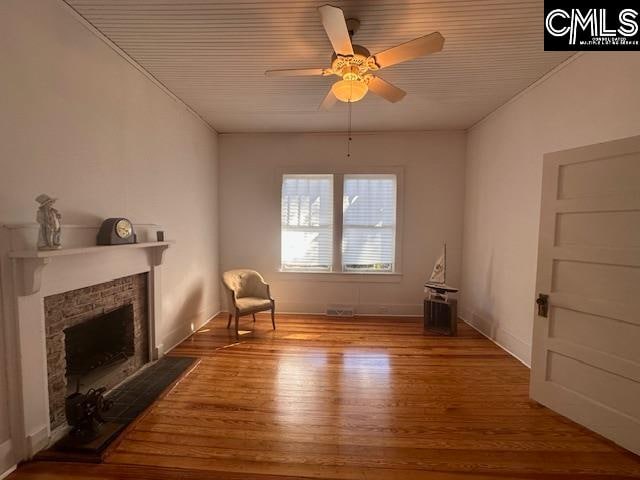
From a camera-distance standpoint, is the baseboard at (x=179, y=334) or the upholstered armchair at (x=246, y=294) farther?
the upholstered armchair at (x=246, y=294)

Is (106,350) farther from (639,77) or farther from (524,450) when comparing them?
(639,77)

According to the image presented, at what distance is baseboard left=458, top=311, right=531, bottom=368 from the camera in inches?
123

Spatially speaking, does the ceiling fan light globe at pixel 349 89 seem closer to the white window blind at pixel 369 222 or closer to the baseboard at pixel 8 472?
the white window blind at pixel 369 222

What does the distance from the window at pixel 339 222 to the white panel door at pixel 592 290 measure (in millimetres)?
2536

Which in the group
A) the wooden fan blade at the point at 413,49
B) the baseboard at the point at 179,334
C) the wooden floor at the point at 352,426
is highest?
the wooden fan blade at the point at 413,49

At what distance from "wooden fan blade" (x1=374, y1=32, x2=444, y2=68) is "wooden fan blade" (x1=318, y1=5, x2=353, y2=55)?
25 centimetres

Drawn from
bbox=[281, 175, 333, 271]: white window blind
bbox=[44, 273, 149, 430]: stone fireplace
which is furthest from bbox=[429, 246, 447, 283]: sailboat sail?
bbox=[44, 273, 149, 430]: stone fireplace

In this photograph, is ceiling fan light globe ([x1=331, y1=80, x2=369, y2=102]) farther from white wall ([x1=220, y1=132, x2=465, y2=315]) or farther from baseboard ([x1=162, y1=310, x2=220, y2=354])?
baseboard ([x1=162, y1=310, x2=220, y2=354])

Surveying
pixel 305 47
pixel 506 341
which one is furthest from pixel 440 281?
pixel 305 47

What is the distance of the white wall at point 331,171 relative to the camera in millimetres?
4699

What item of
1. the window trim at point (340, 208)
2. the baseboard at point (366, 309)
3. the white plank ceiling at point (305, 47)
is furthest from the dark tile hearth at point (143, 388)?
the white plank ceiling at point (305, 47)

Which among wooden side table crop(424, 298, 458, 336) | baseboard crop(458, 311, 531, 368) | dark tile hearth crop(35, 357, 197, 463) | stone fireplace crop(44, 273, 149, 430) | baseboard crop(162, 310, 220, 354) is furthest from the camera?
wooden side table crop(424, 298, 458, 336)

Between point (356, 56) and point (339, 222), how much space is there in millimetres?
2929

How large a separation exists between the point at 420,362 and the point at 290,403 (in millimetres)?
1531
